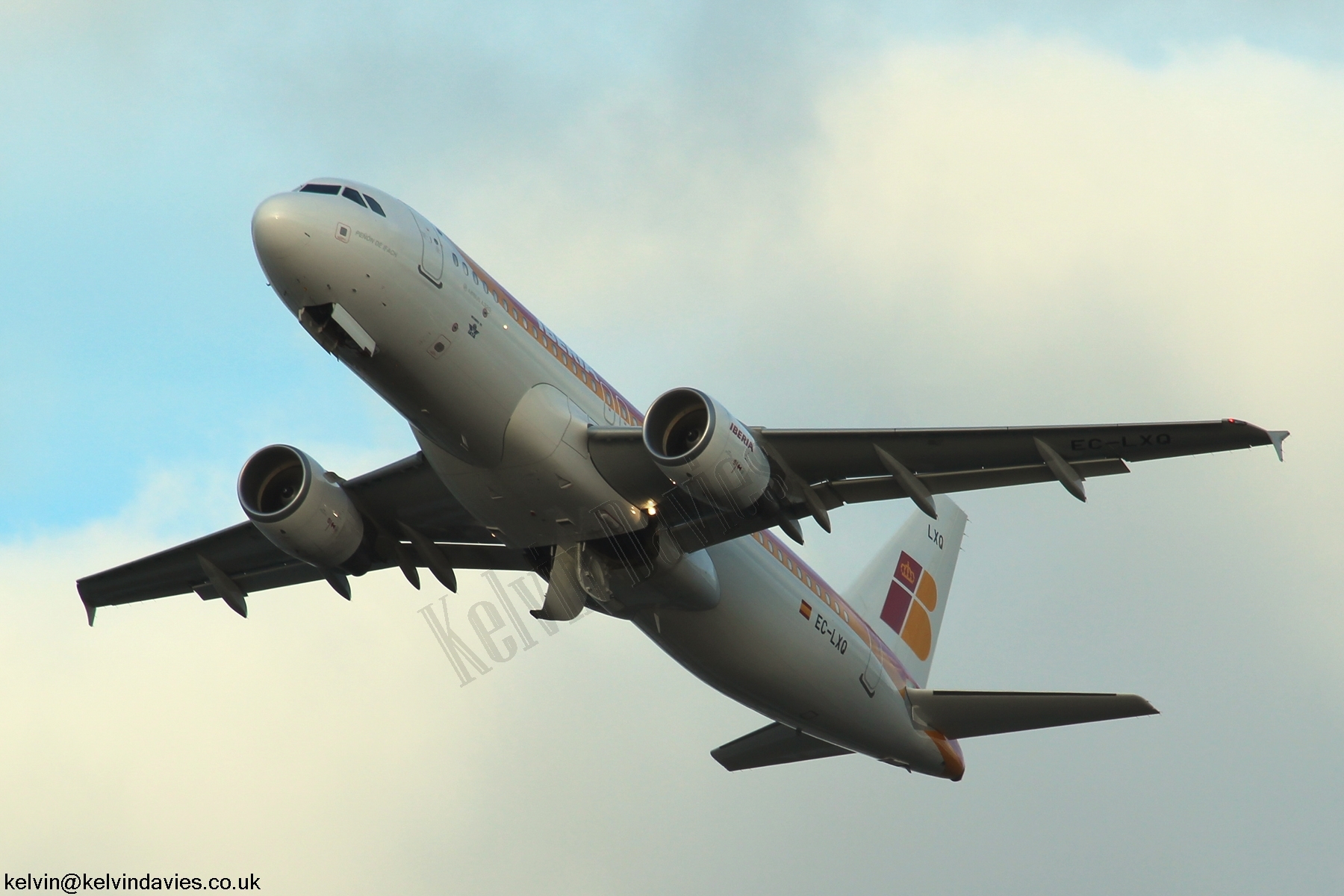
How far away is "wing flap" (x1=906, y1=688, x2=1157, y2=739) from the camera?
91.1ft

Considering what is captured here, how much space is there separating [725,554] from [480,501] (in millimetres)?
5201

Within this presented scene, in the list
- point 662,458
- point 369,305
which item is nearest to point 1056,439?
point 662,458

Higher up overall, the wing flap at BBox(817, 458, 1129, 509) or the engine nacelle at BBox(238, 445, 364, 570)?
the engine nacelle at BBox(238, 445, 364, 570)

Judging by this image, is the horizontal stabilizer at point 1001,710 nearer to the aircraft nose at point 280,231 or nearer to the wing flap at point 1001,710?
the wing flap at point 1001,710

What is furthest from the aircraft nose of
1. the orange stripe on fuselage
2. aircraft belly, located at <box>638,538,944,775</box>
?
aircraft belly, located at <box>638,538,944,775</box>

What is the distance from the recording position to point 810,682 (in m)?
27.3

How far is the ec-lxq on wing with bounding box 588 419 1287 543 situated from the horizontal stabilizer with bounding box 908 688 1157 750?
6693 mm

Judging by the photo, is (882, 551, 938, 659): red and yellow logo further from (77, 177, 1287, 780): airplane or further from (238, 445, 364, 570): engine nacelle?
(238, 445, 364, 570): engine nacelle

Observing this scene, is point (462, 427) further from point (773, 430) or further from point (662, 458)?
point (773, 430)

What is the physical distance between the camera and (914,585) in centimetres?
3653

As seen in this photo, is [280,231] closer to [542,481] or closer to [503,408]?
[503,408]

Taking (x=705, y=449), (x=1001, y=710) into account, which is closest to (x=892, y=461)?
(x=705, y=449)

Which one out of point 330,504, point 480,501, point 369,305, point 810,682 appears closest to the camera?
point 369,305

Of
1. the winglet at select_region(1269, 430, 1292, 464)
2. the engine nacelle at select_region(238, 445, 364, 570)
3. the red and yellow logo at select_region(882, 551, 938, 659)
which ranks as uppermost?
the engine nacelle at select_region(238, 445, 364, 570)
